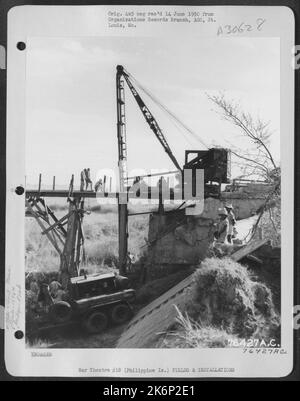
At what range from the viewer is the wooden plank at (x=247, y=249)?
1.45 meters

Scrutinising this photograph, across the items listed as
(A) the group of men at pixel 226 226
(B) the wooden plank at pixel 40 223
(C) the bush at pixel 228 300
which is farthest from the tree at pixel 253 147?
(B) the wooden plank at pixel 40 223

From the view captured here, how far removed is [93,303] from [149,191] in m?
0.36

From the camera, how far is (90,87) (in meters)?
1.43

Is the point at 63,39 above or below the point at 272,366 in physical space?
above

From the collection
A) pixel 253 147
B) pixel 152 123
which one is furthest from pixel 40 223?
pixel 253 147

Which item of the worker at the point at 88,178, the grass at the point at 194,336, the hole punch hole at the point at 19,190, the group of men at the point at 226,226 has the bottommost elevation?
the grass at the point at 194,336

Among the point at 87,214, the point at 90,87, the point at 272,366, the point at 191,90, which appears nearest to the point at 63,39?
the point at 90,87

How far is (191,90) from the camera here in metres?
1.43

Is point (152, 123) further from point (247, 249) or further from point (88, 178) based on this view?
point (247, 249)

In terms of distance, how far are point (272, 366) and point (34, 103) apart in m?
1.01

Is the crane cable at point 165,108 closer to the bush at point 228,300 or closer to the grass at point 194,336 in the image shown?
the bush at point 228,300

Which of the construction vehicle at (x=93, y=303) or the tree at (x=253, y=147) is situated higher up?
the tree at (x=253, y=147)

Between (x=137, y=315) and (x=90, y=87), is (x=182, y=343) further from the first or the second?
(x=90, y=87)
